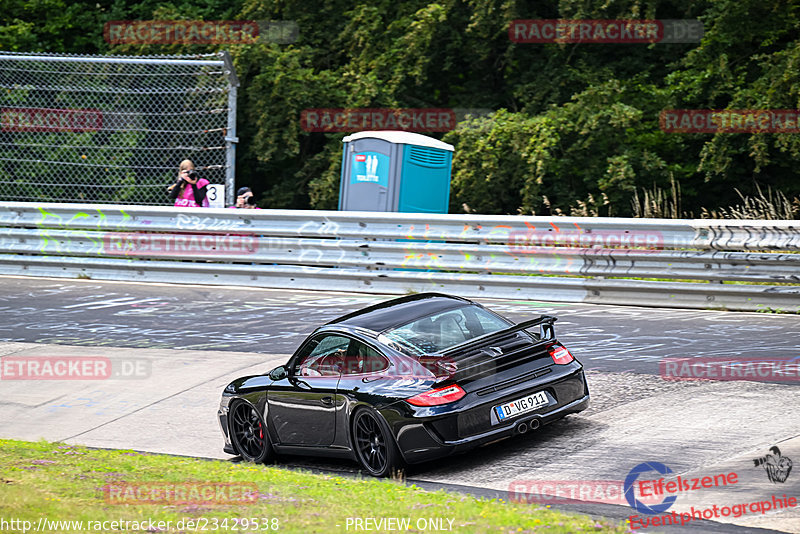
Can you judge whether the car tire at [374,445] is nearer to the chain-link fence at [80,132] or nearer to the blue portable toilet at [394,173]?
the blue portable toilet at [394,173]

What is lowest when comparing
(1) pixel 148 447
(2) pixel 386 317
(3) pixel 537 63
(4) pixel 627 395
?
(1) pixel 148 447

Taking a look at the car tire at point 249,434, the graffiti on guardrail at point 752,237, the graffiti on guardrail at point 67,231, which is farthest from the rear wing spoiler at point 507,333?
the graffiti on guardrail at point 67,231

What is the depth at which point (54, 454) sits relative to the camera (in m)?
8.51

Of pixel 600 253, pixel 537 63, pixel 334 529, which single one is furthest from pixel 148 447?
pixel 537 63

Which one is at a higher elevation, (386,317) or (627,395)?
(386,317)

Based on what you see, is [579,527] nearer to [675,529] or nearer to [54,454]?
[675,529]

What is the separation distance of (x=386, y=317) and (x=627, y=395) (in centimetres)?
230

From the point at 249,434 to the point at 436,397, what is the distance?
2.10 m

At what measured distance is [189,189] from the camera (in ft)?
55.9

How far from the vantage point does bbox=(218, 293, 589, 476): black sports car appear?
7.66 meters

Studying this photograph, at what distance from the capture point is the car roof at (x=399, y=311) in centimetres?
839

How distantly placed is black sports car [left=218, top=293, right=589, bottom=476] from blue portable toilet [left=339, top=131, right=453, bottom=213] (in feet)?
23.9

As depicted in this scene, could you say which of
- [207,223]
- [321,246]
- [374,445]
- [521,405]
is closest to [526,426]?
[521,405]

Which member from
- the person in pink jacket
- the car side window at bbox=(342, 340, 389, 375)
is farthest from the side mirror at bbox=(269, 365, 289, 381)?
the person in pink jacket
